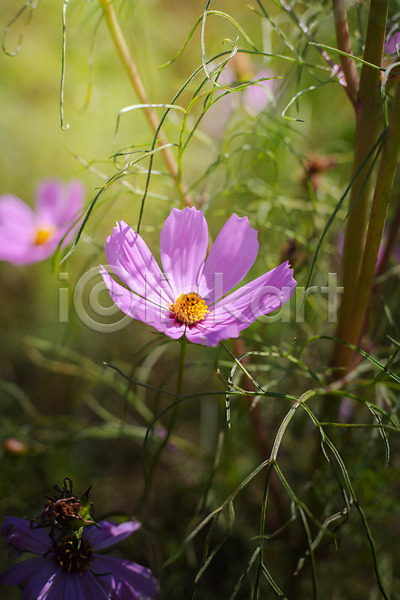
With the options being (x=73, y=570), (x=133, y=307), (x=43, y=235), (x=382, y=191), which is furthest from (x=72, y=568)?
(x=43, y=235)

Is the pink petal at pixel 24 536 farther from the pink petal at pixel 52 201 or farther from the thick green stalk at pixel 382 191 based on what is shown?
the pink petal at pixel 52 201

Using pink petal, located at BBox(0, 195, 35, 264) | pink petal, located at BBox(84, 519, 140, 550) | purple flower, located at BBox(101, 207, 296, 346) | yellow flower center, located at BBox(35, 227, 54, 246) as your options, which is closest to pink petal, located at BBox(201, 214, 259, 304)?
purple flower, located at BBox(101, 207, 296, 346)

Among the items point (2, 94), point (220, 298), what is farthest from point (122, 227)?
point (2, 94)

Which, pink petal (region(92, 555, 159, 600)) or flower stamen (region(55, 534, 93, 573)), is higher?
flower stamen (region(55, 534, 93, 573))

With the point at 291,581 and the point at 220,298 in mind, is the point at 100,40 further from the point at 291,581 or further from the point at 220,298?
the point at 291,581

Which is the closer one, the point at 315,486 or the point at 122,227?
the point at 122,227

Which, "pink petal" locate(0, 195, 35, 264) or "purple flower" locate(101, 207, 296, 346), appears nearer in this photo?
"purple flower" locate(101, 207, 296, 346)

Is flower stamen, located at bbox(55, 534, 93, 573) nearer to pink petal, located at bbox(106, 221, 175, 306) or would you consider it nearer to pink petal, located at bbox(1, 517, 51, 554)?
pink petal, located at bbox(1, 517, 51, 554)
